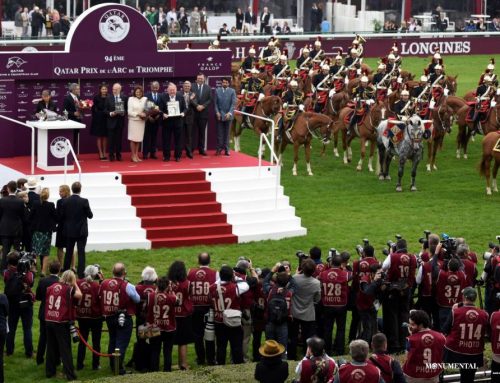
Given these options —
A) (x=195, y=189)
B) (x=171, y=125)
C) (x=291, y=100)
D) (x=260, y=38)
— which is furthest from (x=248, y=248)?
(x=260, y=38)

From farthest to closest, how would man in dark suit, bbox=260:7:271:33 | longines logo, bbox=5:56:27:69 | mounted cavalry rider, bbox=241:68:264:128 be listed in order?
man in dark suit, bbox=260:7:271:33, mounted cavalry rider, bbox=241:68:264:128, longines logo, bbox=5:56:27:69

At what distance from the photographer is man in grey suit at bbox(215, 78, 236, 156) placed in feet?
90.5

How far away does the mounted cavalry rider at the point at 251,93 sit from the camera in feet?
111

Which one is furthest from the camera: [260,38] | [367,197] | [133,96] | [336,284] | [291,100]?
[260,38]

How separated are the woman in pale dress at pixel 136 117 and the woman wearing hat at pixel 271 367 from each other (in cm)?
1192

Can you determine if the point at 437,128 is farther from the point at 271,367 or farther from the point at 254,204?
the point at 271,367

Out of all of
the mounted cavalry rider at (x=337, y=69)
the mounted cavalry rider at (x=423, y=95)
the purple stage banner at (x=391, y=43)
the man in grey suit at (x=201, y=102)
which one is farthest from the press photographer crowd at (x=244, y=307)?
the purple stage banner at (x=391, y=43)

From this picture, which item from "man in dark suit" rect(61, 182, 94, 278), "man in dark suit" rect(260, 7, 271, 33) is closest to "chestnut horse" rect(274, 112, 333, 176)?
"man in dark suit" rect(61, 182, 94, 278)

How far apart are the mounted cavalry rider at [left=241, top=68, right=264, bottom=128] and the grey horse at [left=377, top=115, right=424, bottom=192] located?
14.7 ft

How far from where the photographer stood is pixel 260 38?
51156 mm

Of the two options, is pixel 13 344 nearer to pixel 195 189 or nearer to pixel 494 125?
pixel 195 189

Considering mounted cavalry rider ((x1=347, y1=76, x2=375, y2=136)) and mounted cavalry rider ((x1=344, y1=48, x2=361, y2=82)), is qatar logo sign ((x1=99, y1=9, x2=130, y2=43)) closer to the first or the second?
mounted cavalry rider ((x1=347, y1=76, x2=375, y2=136))

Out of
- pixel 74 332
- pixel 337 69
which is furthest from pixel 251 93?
pixel 74 332

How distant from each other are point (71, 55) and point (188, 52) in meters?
2.41
